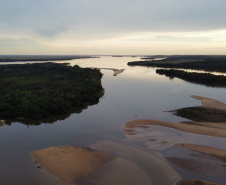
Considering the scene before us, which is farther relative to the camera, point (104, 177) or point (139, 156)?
point (139, 156)

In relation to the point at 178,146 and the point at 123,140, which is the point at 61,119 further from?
the point at 178,146

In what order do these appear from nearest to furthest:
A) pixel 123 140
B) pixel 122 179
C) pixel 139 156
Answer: pixel 122 179 < pixel 139 156 < pixel 123 140

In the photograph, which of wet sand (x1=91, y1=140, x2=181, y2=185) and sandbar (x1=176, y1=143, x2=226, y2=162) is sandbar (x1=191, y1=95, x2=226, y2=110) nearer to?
sandbar (x1=176, y1=143, x2=226, y2=162)

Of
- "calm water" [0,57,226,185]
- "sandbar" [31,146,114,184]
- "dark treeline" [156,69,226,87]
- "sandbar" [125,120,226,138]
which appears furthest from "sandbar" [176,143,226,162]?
"dark treeline" [156,69,226,87]

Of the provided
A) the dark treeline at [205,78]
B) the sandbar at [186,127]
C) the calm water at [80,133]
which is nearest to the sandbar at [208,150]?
the calm water at [80,133]

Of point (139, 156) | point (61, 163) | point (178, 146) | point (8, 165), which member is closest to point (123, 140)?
point (139, 156)

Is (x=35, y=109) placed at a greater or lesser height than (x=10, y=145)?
greater
